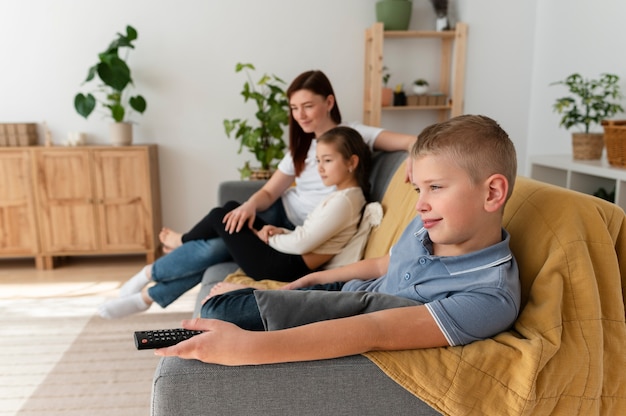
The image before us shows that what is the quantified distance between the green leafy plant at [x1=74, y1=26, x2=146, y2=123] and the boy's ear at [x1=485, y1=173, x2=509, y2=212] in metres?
2.84

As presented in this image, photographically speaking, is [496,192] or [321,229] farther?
[321,229]

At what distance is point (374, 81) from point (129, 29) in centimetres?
157

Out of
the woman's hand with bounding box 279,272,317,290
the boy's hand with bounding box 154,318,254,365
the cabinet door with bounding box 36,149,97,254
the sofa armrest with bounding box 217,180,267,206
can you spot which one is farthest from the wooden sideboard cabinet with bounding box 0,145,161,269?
the boy's hand with bounding box 154,318,254,365

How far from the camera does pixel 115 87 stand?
3311 mm

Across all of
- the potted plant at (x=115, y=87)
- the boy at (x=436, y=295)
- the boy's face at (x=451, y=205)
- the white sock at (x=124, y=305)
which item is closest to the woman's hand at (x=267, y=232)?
the white sock at (x=124, y=305)

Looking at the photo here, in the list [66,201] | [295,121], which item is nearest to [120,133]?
[66,201]

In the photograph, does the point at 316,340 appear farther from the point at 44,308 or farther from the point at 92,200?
the point at 92,200

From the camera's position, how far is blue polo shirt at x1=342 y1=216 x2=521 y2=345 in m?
0.96

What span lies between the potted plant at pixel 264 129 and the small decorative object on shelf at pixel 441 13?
3.69ft

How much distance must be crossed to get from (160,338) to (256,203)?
1.31 meters

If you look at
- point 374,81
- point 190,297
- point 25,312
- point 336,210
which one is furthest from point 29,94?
point 336,210

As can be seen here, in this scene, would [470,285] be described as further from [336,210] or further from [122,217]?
[122,217]

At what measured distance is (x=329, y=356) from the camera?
0.93 m

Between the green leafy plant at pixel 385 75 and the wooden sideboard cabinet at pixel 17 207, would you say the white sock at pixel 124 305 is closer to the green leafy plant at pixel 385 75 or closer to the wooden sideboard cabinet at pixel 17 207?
the wooden sideboard cabinet at pixel 17 207
